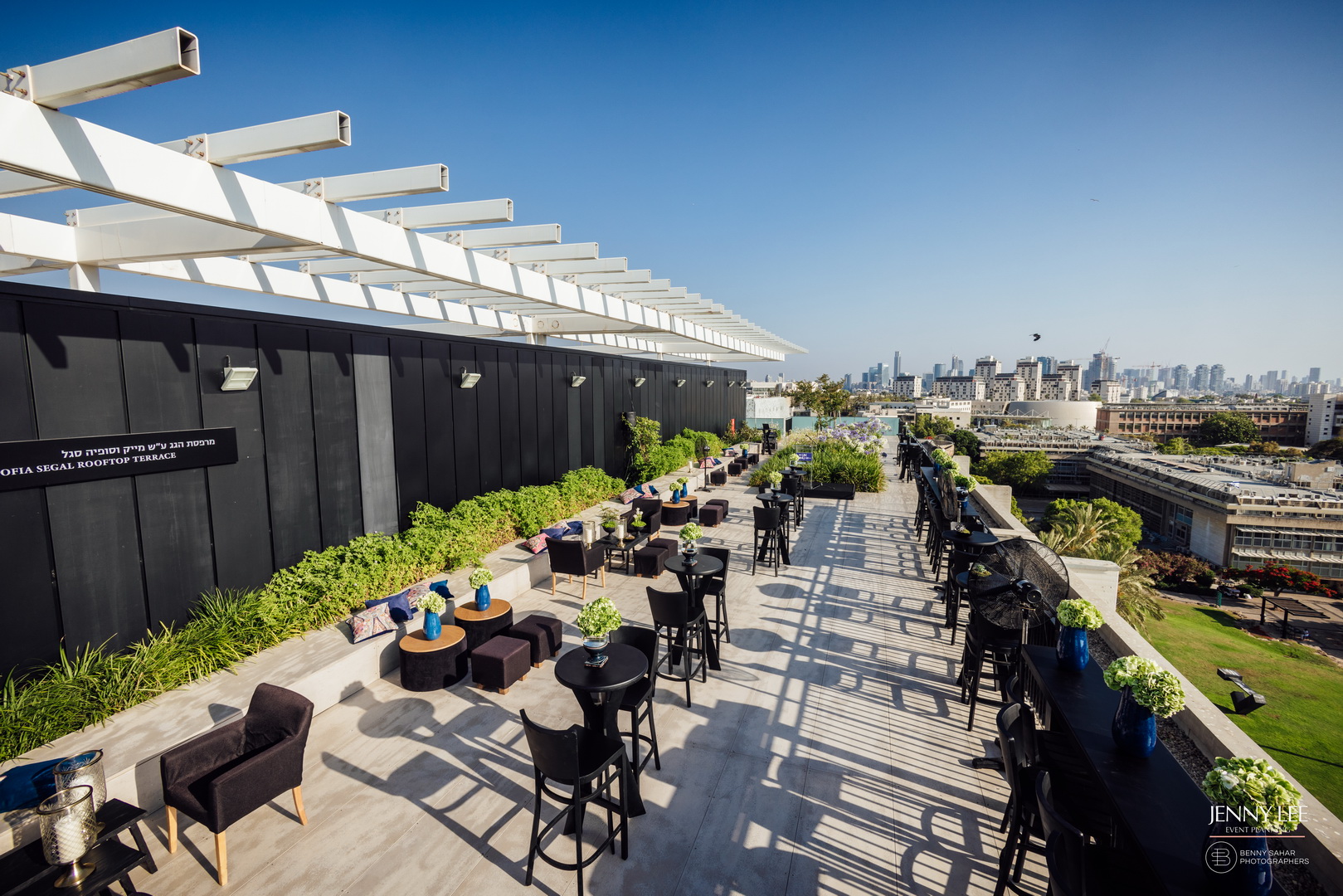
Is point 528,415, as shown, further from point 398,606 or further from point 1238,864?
point 1238,864

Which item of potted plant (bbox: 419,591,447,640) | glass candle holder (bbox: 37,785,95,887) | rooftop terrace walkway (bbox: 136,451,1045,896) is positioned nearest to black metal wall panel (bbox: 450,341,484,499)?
potted plant (bbox: 419,591,447,640)

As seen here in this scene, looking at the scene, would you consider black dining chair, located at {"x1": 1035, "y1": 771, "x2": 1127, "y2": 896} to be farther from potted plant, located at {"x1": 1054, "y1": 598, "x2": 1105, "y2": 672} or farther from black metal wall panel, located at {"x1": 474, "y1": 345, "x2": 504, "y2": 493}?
black metal wall panel, located at {"x1": 474, "y1": 345, "x2": 504, "y2": 493}

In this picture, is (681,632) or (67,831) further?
(681,632)

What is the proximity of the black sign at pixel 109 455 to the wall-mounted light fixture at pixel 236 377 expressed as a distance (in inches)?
16.0

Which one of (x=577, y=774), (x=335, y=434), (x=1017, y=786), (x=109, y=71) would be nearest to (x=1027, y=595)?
(x=1017, y=786)

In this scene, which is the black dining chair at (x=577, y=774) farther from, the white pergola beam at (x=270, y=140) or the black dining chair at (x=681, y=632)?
the white pergola beam at (x=270, y=140)

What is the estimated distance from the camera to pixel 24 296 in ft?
12.7

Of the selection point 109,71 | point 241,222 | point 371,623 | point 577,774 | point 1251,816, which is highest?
point 109,71

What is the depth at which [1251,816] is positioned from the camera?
180cm

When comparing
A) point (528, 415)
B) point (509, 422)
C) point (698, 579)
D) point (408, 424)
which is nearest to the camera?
point (698, 579)

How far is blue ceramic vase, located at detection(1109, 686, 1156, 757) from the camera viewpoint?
2.55 metres

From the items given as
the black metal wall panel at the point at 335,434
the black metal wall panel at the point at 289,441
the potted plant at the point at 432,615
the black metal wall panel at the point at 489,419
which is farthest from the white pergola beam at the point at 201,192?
the potted plant at the point at 432,615

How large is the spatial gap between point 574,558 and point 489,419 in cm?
334

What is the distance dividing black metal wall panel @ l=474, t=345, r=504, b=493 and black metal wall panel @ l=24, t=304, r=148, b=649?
4.38 metres
